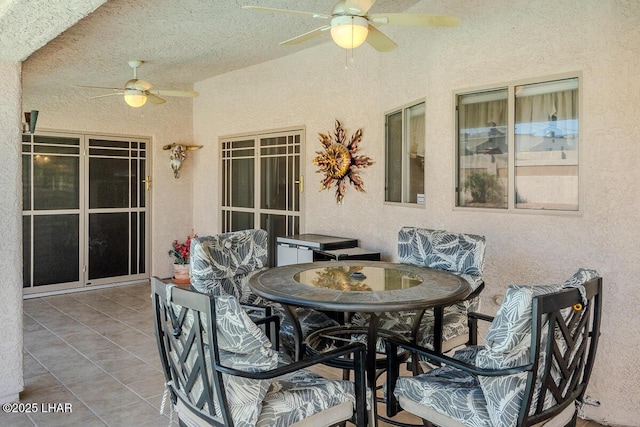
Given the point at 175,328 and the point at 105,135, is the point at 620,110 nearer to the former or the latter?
the point at 175,328

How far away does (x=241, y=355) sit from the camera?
1.77 meters

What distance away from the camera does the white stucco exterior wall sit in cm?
311

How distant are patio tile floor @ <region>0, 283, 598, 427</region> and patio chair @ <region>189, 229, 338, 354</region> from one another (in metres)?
0.76

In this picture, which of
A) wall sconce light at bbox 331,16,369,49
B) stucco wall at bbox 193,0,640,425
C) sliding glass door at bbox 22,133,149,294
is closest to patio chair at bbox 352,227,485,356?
stucco wall at bbox 193,0,640,425

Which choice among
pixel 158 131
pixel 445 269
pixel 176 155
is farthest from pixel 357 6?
pixel 158 131

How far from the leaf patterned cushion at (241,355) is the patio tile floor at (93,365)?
1411 mm

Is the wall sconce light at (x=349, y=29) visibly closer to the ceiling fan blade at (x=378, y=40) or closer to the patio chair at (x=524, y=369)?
the ceiling fan blade at (x=378, y=40)

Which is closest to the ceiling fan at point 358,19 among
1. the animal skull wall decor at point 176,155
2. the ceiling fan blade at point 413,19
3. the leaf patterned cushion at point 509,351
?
the ceiling fan blade at point 413,19

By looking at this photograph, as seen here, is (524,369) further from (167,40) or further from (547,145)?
(167,40)

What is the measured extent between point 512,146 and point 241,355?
101 inches

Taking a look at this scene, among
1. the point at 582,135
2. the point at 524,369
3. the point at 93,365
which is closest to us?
the point at 524,369

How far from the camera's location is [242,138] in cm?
680

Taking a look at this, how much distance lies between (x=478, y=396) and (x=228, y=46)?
14.9 ft

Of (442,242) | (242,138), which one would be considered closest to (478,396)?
(442,242)
